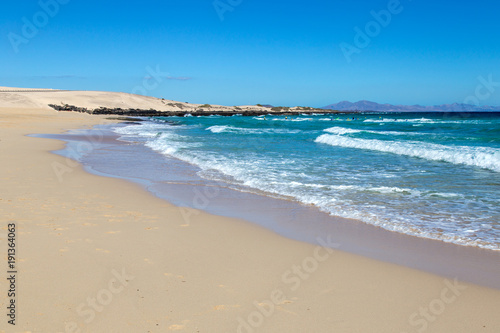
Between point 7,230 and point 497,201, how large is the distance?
27.6ft

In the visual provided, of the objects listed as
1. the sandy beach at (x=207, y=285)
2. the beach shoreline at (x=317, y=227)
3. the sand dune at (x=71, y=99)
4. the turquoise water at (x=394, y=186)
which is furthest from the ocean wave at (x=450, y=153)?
the sand dune at (x=71, y=99)

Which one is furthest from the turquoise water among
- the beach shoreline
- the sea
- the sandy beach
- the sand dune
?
the sand dune

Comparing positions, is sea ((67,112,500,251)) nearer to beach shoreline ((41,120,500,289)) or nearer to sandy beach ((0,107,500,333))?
beach shoreline ((41,120,500,289))

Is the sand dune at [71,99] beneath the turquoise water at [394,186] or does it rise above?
above

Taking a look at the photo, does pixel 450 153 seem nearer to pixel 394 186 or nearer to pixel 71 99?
pixel 394 186

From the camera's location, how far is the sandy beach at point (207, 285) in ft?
10.4

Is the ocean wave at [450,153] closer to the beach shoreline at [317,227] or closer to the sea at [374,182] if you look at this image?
the sea at [374,182]

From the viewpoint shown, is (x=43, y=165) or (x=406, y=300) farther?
(x=43, y=165)

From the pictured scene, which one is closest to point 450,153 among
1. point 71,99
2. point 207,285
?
point 207,285

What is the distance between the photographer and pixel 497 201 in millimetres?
7668

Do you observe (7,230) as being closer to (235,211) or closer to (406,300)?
(235,211)

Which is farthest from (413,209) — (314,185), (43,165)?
(43,165)

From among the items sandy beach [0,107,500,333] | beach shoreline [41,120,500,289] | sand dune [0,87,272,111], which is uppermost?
sand dune [0,87,272,111]

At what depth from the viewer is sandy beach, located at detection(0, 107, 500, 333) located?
3180 mm
